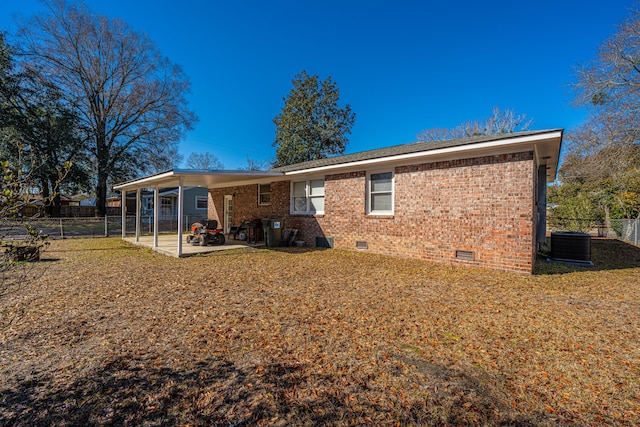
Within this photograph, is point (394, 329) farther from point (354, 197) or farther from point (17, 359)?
point (354, 197)

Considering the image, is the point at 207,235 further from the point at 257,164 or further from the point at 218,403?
the point at 257,164

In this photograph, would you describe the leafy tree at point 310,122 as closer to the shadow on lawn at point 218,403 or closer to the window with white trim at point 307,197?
the window with white trim at point 307,197

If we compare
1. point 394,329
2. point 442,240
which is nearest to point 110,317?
point 394,329

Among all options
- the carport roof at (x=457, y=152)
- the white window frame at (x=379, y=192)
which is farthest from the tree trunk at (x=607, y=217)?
the white window frame at (x=379, y=192)

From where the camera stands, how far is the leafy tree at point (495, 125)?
2634cm

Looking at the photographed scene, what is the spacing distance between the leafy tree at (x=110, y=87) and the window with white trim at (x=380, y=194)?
23.3 metres

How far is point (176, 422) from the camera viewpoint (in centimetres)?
208

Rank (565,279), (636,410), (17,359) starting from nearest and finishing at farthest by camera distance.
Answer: (636,410)
(17,359)
(565,279)

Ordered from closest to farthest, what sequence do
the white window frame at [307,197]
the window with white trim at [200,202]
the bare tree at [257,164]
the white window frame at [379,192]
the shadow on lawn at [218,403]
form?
the shadow on lawn at [218,403] → the white window frame at [379,192] → the white window frame at [307,197] → the window with white trim at [200,202] → the bare tree at [257,164]

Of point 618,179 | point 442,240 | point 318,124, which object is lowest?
point 442,240

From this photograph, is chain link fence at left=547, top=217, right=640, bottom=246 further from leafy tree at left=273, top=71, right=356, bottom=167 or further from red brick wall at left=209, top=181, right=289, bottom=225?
leafy tree at left=273, top=71, right=356, bottom=167

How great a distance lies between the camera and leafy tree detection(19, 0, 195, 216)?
21.5 meters

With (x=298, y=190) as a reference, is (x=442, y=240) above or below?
below

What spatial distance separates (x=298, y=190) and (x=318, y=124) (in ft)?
60.6
